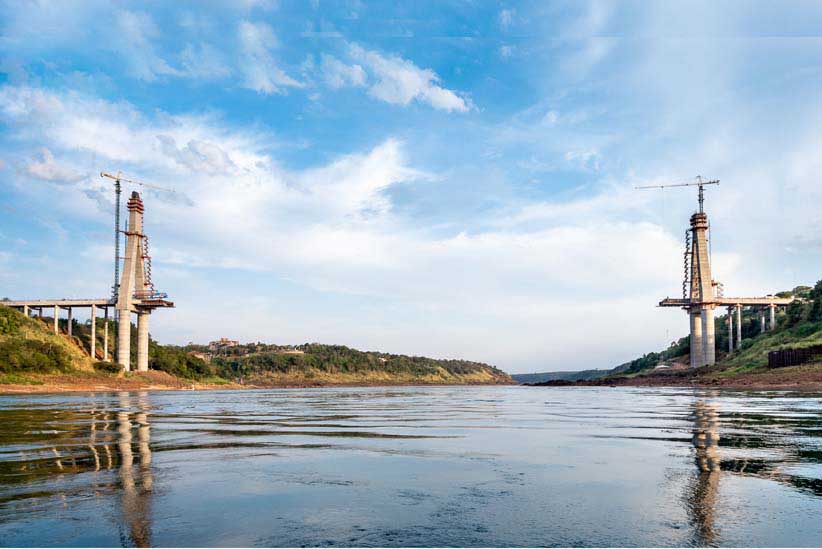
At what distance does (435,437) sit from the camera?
1606 cm

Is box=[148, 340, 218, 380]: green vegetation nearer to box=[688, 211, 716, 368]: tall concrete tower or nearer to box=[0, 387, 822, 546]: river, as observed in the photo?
box=[688, 211, 716, 368]: tall concrete tower

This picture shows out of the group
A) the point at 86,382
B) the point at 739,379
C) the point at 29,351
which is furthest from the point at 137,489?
the point at 86,382

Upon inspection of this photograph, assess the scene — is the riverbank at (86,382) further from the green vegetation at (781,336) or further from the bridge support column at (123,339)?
the green vegetation at (781,336)

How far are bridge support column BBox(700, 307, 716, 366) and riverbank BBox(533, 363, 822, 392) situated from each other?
287 inches

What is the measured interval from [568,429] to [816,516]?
12016 millimetres

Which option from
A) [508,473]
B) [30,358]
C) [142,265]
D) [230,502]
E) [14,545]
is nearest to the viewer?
[14,545]

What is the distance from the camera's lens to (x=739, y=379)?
250 feet

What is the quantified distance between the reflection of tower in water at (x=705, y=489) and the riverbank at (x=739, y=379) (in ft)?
151

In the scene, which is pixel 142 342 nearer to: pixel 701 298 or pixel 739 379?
pixel 739 379

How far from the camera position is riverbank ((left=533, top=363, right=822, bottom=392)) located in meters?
58.8

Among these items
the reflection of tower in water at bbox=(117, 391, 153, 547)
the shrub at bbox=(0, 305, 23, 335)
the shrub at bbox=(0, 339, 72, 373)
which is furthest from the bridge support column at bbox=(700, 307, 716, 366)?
the shrub at bbox=(0, 305, 23, 335)

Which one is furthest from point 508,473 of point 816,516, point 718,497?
point 816,516

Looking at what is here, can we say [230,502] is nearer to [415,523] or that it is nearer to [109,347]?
[415,523]

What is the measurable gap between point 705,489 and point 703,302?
4586 inches
